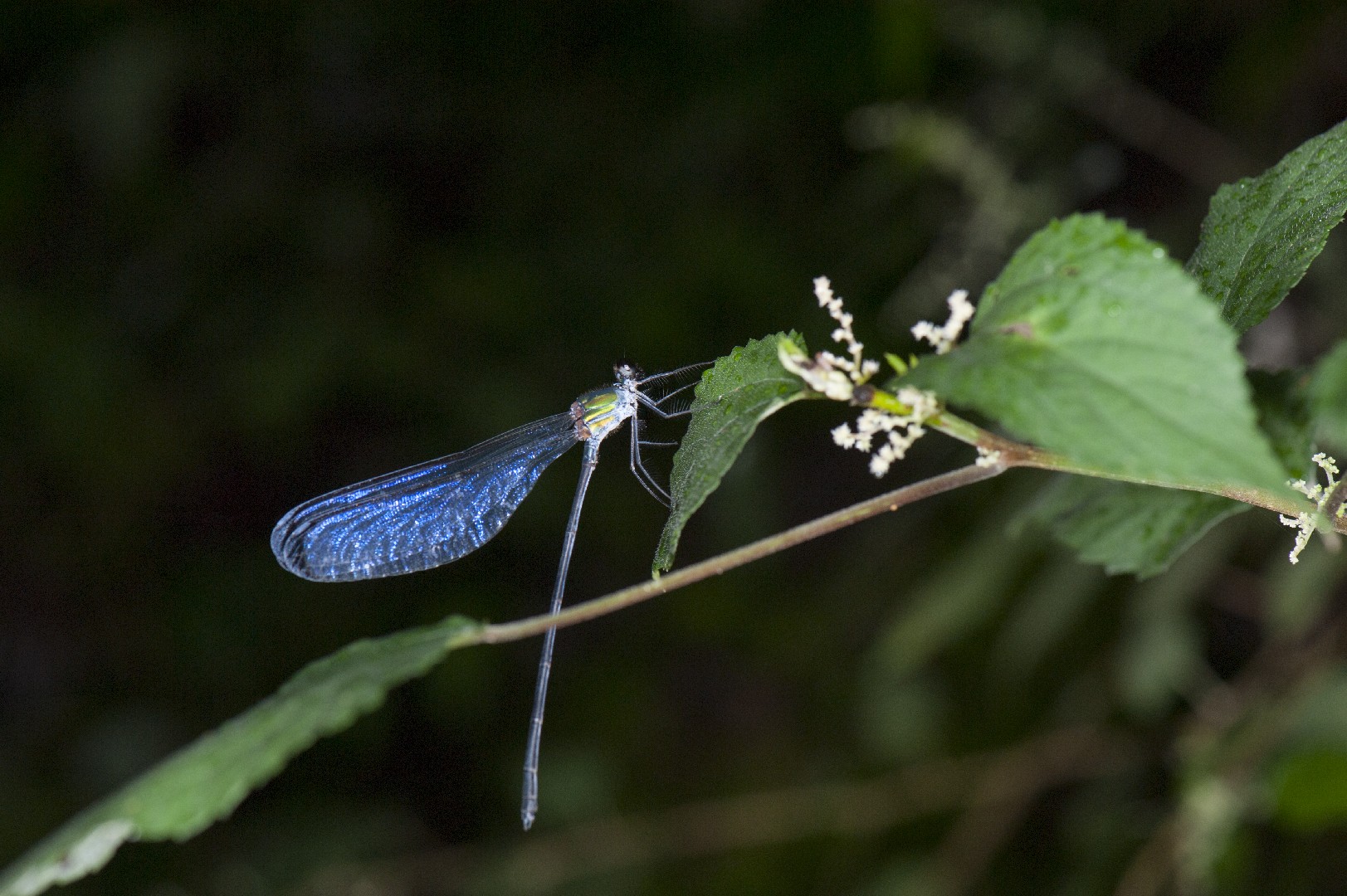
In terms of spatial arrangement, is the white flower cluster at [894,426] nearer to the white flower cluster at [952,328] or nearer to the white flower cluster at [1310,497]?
the white flower cluster at [952,328]

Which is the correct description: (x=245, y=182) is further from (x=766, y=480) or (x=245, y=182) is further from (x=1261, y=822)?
(x=1261, y=822)

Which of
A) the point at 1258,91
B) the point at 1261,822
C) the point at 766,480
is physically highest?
the point at 766,480

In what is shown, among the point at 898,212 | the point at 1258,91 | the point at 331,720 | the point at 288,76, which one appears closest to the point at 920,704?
the point at 898,212

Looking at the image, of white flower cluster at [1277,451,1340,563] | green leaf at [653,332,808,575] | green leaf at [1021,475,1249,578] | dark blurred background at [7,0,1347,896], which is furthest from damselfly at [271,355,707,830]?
white flower cluster at [1277,451,1340,563]

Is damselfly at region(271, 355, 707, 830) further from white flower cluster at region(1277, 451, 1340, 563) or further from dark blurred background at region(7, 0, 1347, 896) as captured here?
white flower cluster at region(1277, 451, 1340, 563)

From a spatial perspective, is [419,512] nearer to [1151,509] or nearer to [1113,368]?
[1151,509]

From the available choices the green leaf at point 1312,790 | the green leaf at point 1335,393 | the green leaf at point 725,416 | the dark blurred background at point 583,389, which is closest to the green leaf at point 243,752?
the green leaf at point 725,416

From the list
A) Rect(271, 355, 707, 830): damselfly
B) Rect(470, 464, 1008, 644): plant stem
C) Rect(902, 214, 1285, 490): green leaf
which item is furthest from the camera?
Rect(271, 355, 707, 830): damselfly

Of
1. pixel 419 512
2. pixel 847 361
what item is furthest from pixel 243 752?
pixel 419 512
